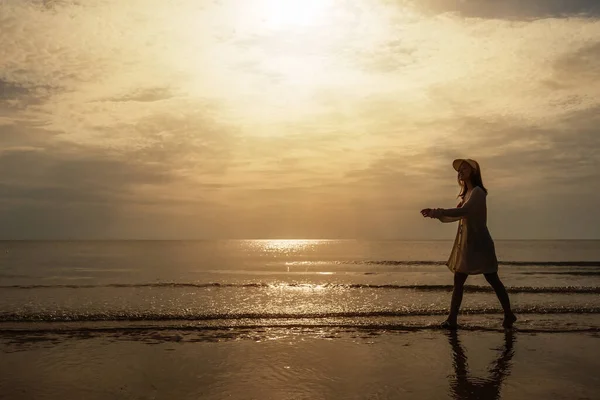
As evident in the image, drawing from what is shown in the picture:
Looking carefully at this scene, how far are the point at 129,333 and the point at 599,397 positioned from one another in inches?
255

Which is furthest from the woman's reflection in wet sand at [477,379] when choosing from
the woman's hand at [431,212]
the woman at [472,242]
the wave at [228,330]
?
the woman's hand at [431,212]

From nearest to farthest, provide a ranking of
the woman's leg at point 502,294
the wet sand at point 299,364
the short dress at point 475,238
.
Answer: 1. the wet sand at point 299,364
2. the short dress at point 475,238
3. the woman's leg at point 502,294

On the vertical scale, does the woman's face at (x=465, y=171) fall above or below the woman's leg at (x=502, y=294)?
above

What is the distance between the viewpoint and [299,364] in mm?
5953

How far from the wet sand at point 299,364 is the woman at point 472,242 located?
2.11 ft

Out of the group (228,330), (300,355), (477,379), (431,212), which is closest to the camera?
(477,379)

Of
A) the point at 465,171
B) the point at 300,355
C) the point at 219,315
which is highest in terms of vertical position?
the point at 465,171

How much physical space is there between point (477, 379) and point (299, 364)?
6.50 ft

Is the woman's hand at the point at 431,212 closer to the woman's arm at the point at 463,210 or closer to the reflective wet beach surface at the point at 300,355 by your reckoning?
the woman's arm at the point at 463,210

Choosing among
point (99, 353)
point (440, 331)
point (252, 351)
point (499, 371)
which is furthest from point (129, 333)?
point (499, 371)

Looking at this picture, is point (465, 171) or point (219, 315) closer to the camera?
point (465, 171)

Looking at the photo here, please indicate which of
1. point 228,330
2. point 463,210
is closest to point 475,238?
point 463,210

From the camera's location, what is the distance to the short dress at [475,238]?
316 inches

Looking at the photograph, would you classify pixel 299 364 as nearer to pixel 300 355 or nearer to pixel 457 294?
pixel 300 355
